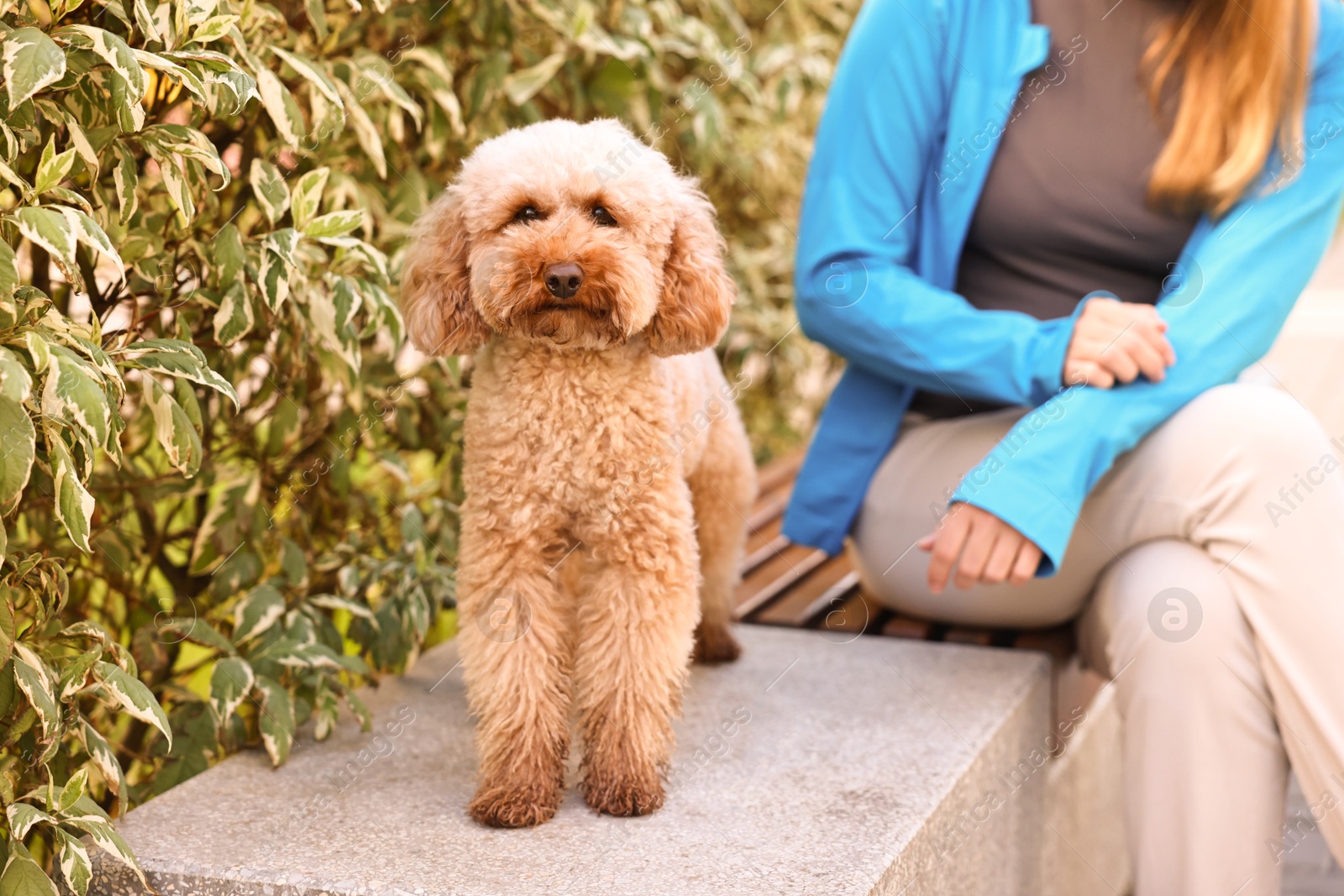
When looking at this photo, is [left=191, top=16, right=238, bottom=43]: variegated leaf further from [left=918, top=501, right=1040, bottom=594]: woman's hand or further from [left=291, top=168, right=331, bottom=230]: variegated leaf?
[left=918, top=501, right=1040, bottom=594]: woman's hand

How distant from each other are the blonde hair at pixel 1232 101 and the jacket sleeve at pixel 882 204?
0.34 meters

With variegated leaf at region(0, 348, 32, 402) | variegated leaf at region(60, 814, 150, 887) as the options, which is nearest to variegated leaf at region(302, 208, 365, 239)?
variegated leaf at region(0, 348, 32, 402)

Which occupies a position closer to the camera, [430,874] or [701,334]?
[430,874]

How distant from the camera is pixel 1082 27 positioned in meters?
2.16

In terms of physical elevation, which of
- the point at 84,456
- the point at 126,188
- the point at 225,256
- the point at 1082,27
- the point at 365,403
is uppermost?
the point at 1082,27

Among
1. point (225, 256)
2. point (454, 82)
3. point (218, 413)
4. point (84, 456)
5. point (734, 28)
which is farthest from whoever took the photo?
point (734, 28)

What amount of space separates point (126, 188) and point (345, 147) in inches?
25.8

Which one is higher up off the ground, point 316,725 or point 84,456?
point 84,456

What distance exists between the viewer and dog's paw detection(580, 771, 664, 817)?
1634mm

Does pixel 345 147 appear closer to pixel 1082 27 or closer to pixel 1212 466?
pixel 1082 27

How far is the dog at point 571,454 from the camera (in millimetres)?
1604

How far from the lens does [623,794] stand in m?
1.64

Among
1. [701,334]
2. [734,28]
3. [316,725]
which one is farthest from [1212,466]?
[734,28]

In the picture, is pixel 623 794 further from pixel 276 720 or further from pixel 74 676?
pixel 74 676
